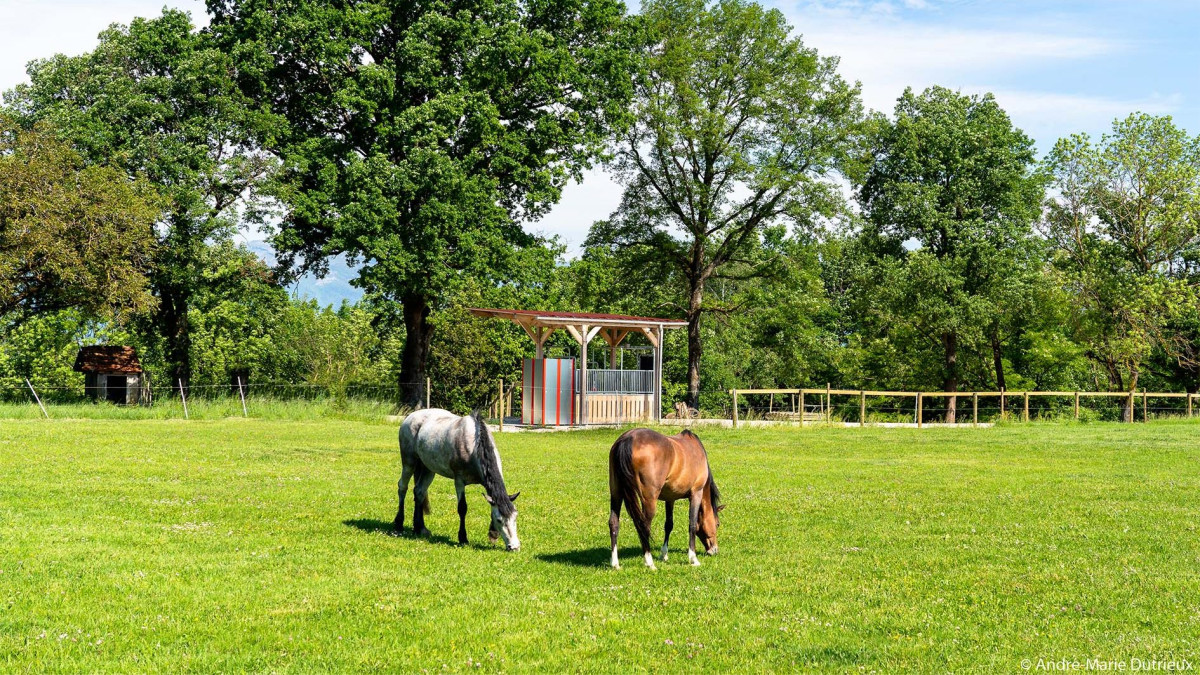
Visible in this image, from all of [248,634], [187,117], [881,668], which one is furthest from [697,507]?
[187,117]

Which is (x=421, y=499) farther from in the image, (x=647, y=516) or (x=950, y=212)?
(x=950, y=212)

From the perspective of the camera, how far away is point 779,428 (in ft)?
111

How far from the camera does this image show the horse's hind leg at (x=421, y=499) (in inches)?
476

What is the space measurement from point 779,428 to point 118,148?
2629 centimetres

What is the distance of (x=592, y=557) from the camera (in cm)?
1067

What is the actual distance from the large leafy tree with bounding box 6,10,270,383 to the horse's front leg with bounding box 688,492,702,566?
98.2ft

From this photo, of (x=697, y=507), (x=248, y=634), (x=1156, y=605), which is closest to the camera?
(x=248, y=634)

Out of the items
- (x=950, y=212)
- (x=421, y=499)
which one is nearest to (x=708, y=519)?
(x=421, y=499)

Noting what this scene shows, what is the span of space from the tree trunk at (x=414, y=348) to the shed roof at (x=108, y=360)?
15929 mm

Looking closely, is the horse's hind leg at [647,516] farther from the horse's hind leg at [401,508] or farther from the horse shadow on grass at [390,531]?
the horse's hind leg at [401,508]

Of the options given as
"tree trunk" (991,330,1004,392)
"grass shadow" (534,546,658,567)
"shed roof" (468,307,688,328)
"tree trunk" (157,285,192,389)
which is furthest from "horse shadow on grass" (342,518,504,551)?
"tree trunk" (991,330,1004,392)

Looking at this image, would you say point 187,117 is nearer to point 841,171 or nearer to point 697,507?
point 841,171

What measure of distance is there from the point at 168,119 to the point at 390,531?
3011 cm

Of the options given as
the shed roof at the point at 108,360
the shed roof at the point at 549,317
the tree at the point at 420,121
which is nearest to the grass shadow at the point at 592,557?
the shed roof at the point at 549,317
